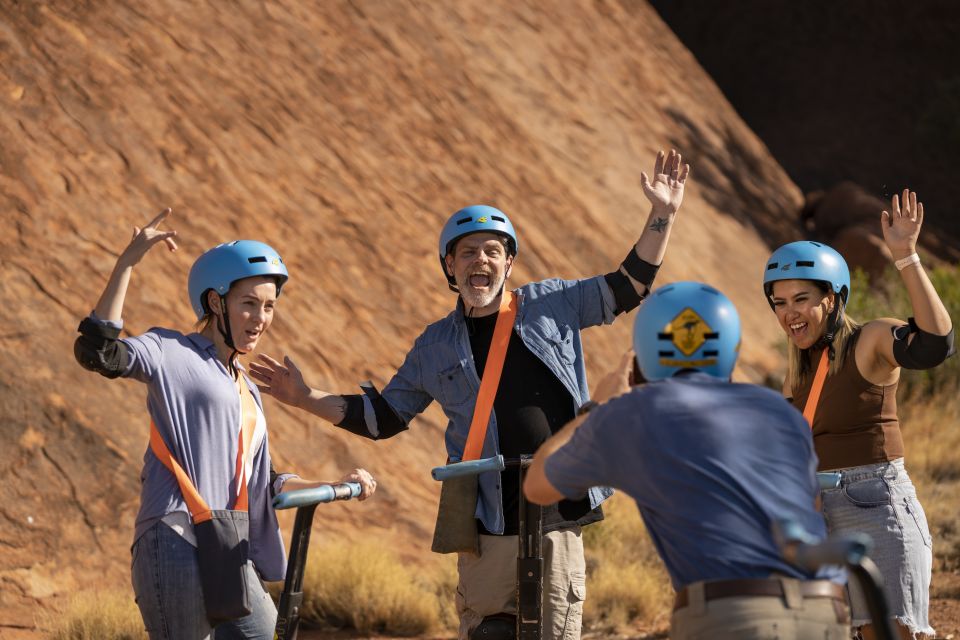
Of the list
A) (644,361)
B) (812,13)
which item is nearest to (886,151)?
(812,13)

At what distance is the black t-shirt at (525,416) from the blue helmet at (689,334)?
1.82 metres

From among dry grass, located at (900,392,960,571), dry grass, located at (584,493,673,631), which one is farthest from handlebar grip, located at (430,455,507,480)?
dry grass, located at (900,392,960,571)

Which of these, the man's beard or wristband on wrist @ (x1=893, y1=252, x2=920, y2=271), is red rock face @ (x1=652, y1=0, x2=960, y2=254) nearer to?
wristband on wrist @ (x1=893, y1=252, x2=920, y2=271)

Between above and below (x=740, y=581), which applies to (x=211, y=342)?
above

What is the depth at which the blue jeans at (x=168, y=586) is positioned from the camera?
437cm

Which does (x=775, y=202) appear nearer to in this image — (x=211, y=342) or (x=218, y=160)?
(x=218, y=160)

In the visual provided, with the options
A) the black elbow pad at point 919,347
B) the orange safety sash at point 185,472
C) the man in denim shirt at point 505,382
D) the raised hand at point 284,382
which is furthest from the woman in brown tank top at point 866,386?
the orange safety sash at point 185,472

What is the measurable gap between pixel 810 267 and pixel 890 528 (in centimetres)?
121

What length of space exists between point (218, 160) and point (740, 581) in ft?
34.9

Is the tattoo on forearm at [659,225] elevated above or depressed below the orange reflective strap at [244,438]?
above

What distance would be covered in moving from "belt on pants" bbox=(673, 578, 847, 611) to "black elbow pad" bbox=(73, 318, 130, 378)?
2.29 m

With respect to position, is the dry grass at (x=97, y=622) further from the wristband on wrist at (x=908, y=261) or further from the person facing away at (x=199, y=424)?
the wristband on wrist at (x=908, y=261)

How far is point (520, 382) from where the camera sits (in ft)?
17.9

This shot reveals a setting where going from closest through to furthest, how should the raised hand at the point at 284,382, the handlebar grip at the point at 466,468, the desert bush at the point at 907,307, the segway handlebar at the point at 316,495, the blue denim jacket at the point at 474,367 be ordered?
1. the segway handlebar at the point at 316,495
2. the handlebar grip at the point at 466,468
3. the blue denim jacket at the point at 474,367
4. the raised hand at the point at 284,382
5. the desert bush at the point at 907,307
